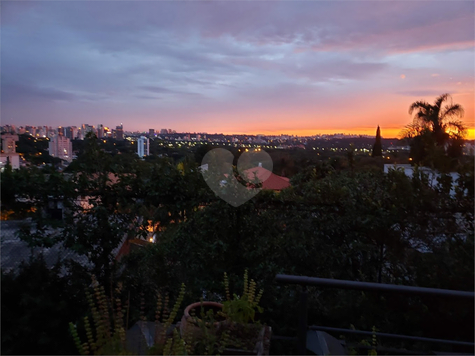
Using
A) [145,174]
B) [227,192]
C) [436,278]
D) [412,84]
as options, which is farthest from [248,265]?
[412,84]

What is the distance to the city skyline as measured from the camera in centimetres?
466

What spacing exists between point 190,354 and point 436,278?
240 centimetres

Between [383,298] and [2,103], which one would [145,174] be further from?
[383,298]

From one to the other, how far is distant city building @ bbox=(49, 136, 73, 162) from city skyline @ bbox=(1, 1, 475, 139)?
0.73 metres

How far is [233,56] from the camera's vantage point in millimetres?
7109

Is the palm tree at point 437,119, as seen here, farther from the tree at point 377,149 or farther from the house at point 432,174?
the house at point 432,174

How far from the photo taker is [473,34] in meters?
4.34

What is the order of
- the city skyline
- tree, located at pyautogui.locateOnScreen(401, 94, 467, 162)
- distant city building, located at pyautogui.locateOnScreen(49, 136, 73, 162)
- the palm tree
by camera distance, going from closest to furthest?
distant city building, located at pyautogui.locateOnScreen(49, 136, 73, 162) → the city skyline → tree, located at pyautogui.locateOnScreen(401, 94, 467, 162) → the palm tree

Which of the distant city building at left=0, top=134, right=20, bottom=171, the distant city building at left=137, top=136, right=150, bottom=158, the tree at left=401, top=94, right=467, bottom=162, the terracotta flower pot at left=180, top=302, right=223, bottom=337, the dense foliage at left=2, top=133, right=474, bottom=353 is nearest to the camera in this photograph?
the terracotta flower pot at left=180, top=302, right=223, bottom=337

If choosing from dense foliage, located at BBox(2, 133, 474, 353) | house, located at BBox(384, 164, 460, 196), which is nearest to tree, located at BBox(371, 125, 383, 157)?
house, located at BBox(384, 164, 460, 196)

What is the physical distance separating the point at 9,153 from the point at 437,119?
14.4 m

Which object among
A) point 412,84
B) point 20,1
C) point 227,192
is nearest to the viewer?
point 227,192

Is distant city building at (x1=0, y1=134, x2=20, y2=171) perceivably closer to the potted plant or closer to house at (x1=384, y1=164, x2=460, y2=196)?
the potted plant

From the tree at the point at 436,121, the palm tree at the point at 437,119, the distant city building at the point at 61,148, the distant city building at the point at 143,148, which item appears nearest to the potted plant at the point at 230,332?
the distant city building at the point at 143,148
